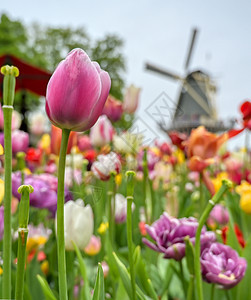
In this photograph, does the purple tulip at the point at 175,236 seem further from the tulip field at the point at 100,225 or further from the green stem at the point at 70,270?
the green stem at the point at 70,270

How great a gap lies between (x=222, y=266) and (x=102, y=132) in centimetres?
95

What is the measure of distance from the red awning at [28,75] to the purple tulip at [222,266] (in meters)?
3.65

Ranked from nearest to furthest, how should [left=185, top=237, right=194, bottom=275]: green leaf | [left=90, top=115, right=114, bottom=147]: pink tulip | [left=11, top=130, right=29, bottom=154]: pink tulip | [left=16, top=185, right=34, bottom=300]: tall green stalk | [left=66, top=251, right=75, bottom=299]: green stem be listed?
[left=16, top=185, right=34, bottom=300]: tall green stalk → [left=185, top=237, right=194, bottom=275]: green leaf → [left=66, top=251, right=75, bottom=299]: green stem → [left=90, top=115, right=114, bottom=147]: pink tulip → [left=11, top=130, right=29, bottom=154]: pink tulip

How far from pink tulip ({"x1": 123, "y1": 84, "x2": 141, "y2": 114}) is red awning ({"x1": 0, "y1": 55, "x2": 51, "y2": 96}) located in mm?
2874

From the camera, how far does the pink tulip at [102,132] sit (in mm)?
1394

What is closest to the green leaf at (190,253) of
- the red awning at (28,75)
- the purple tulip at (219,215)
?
the purple tulip at (219,215)

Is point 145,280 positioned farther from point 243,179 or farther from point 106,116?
point 243,179

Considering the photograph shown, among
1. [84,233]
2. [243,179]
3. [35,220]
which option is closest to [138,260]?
[84,233]

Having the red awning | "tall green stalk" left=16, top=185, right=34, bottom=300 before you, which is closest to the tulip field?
"tall green stalk" left=16, top=185, right=34, bottom=300

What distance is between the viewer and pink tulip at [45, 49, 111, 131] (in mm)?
335

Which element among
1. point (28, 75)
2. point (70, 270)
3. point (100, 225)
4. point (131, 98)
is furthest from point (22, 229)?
point (28, 75)

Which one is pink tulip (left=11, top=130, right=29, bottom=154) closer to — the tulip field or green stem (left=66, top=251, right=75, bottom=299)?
the tulip field

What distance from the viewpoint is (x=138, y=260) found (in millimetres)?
588

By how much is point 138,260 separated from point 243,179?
1.18 metres
